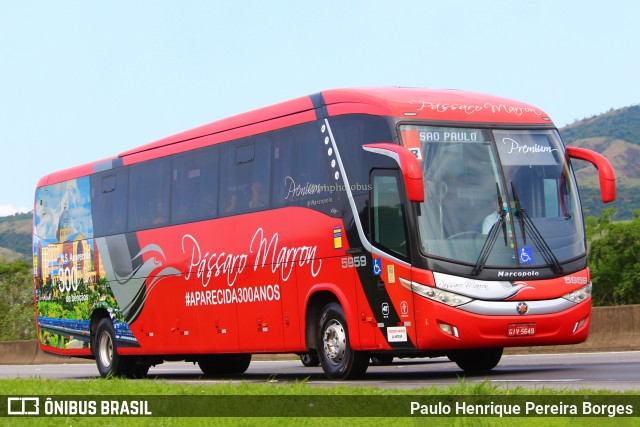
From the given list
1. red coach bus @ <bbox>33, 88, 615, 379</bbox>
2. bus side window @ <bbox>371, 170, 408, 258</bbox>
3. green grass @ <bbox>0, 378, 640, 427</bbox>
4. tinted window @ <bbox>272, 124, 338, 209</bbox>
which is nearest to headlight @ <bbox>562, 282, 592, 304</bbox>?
red coach bus @ <bbox>33, 88, 615, 379</bbox>

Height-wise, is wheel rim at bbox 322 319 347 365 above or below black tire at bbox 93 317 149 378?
above

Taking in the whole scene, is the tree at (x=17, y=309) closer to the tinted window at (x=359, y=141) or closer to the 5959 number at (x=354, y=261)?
the 5959 number at (x=354, y=261)

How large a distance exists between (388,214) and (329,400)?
5.67 meters

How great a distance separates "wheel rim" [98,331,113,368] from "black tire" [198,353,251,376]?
1836 millimetres

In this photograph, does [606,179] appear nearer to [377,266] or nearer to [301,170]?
[377,266]

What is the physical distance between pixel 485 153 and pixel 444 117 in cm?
72

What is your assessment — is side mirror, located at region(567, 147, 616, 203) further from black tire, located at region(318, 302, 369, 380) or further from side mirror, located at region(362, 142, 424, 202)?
black tire, located at region(318, 302, 369, 380)

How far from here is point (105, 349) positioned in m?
23.4

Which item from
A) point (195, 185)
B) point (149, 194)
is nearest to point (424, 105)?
point (195, 185)

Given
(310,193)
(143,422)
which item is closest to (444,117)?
(310,193)

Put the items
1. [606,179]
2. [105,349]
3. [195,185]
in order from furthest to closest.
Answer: [105,349]
[195,185]
[606,179]

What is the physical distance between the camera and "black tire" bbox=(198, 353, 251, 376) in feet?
73.6

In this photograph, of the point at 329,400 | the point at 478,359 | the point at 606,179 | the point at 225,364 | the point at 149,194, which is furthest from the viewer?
the point at 225,364

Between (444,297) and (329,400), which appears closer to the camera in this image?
(329,400)
